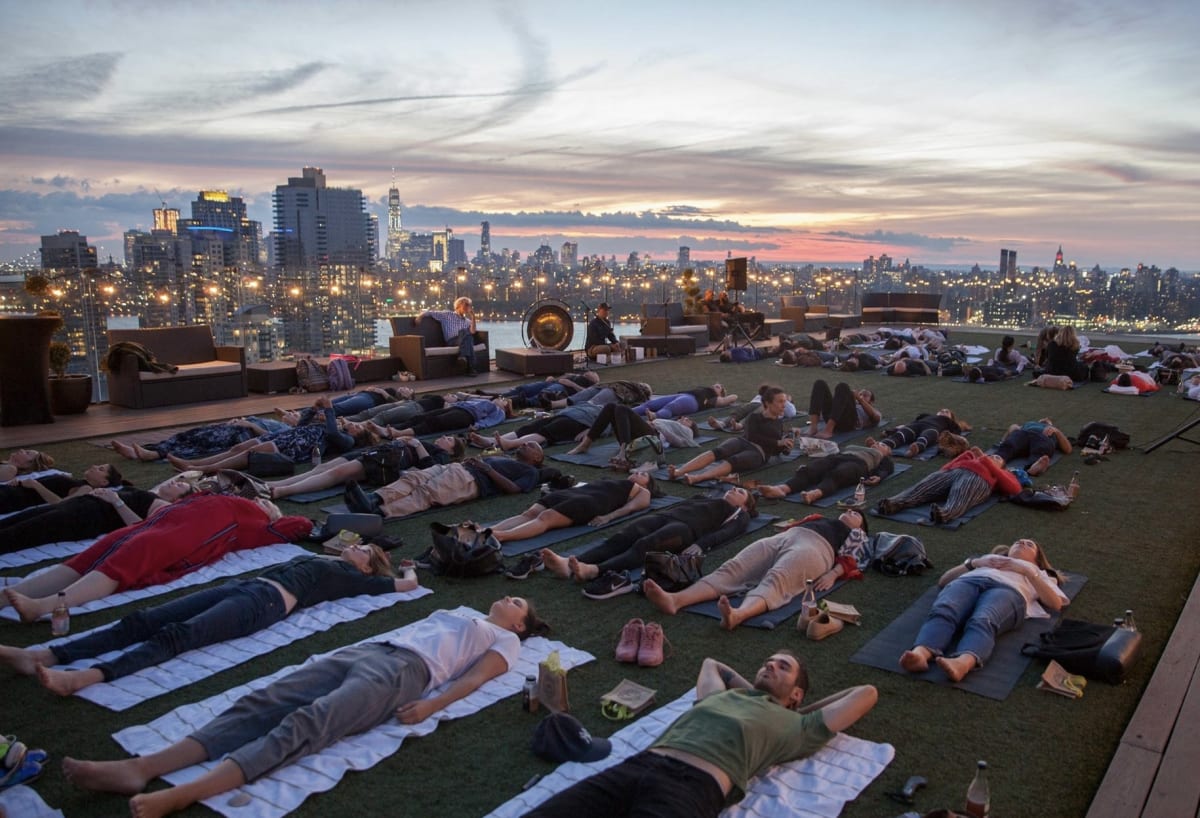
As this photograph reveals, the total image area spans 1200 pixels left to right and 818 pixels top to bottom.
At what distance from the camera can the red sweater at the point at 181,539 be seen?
454 centimetres

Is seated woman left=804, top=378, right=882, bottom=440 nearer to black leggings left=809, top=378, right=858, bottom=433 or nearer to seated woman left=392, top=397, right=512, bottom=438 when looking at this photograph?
black leggings left=809, top=378, right=858, bottom=433

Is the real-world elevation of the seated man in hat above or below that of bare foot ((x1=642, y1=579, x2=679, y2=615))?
above

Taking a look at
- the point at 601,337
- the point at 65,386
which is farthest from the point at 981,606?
the point at 601,337

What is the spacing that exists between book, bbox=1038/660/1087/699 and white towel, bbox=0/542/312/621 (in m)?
3.98

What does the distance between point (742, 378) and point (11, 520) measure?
10.8 meters

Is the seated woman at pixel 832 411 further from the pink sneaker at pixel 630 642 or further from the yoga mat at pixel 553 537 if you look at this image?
the pink sneaker at pixel 630 642

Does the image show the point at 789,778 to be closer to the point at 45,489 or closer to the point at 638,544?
the point at 638,544

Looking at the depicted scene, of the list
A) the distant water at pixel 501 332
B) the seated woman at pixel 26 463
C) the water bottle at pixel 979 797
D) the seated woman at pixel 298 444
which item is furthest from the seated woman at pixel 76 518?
the distant water at pixel 501 332

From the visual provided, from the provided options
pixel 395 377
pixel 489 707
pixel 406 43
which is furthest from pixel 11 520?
pixel 406 43

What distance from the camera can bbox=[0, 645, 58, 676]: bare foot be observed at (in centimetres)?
352

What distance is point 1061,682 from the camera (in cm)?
361

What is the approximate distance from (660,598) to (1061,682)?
76.4 inches

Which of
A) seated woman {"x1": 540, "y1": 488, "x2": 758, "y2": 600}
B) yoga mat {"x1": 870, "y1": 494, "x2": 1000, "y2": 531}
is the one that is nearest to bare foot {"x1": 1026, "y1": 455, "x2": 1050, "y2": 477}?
yoga mat {"x1": 870, "y1": 494, "x2": 1000, "y2": 531}

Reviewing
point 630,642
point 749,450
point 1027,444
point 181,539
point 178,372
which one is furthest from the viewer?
point 178,372
